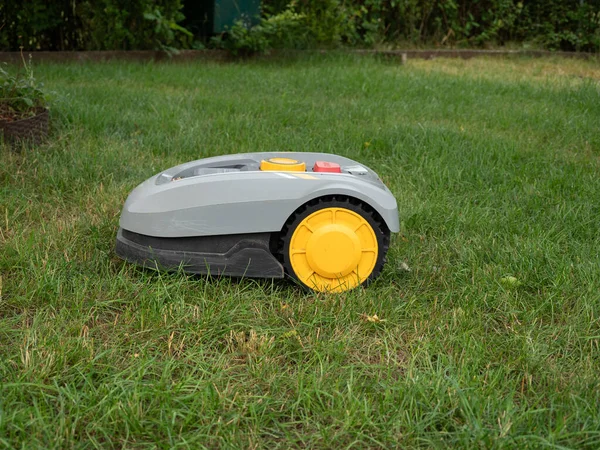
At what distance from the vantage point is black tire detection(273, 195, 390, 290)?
2.15m

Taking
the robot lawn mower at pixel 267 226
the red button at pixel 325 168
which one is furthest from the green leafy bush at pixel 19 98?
the red button at pixel 325 168

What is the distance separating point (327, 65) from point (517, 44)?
13.6 ft

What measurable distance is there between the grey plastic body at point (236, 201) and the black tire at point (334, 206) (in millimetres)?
29

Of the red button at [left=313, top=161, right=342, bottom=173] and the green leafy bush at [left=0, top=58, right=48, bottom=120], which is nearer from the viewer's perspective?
the red button at [left=313, top=161, right=342, bottom=173]

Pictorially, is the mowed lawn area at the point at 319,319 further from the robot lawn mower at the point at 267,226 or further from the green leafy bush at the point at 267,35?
the green leafy bush at the point at 267,35

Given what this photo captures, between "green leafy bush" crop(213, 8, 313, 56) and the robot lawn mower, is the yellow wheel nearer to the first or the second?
the robot lawn mower

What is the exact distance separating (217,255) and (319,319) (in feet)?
1.28

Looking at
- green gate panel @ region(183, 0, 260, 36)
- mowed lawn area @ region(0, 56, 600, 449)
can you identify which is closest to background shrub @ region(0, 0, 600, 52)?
green gate panel @ region(183, 0, 260, 36)

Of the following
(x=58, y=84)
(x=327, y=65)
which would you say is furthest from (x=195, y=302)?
(x=327, y=65)

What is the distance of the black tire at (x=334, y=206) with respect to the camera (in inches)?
84.8

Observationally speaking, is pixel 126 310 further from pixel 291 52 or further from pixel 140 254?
pixel 291 52

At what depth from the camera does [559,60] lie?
8.61 metres

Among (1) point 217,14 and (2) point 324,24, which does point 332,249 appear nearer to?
(1) point 217,14

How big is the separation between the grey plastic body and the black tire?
0.10 ft
